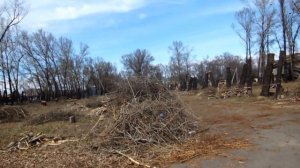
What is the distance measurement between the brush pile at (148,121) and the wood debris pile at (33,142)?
2478 mm

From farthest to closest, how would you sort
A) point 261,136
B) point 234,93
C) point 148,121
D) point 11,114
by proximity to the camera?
point 234,93 < point 11,114 < point 148,121 < point 261,136

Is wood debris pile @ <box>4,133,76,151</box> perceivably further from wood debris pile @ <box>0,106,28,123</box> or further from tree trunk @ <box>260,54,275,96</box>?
tree trunk @ <box>260,54,275,96</box>

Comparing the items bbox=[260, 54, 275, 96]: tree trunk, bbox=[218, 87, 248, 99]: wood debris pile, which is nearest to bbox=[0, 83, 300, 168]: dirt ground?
bbox=[260, 54, 275, 96]: tree trunk

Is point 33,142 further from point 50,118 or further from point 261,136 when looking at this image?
point 261,136

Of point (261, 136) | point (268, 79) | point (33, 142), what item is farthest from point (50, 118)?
point (261, 136)

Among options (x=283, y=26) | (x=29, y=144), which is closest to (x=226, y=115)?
(x=29, y=144)

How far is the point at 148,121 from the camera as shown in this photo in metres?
12.4

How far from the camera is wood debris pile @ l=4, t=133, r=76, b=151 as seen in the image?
44.4 feet

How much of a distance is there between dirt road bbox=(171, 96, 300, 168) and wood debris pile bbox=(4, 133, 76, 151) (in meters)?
5.11

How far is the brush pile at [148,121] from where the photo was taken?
11.6m

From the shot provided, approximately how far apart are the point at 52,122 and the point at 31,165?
9.75 metres

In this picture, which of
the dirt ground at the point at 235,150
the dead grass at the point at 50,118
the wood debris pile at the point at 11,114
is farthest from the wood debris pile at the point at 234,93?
the wood debris pile at the point at 11,114

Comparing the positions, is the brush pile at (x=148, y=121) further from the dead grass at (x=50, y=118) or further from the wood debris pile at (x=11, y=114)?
the wood debris pile at (x=11, y=114)

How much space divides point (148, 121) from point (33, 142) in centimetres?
431
